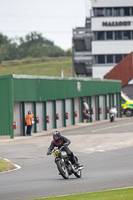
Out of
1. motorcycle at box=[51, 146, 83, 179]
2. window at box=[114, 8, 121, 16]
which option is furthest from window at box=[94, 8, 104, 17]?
motorcycle at box=[51, 146, 83, 179]

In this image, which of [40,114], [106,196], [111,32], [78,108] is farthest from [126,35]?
[106,196]

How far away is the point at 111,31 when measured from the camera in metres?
93.6

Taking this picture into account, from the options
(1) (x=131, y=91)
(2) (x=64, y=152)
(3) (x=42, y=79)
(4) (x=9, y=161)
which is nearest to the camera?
(2) (x=64, y=152)

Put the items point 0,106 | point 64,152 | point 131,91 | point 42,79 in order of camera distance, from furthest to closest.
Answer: point 131,91, point 42,79, point 0,106, point 64,152

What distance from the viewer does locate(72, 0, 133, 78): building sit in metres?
93.3

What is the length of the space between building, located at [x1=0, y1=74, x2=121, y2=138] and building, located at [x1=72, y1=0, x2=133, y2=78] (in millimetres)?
32015

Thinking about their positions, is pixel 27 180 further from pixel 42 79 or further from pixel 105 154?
pixel 42 79

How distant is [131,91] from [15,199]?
262 ft

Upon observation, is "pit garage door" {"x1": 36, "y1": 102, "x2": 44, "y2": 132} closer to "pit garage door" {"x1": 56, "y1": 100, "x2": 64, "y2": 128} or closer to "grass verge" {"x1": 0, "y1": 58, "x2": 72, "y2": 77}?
"pit garage door" {"x1": 56, "y1": 100, "x2": 64, "y2": 128}

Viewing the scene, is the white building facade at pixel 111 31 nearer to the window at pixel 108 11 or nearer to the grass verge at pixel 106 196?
the window at pixel 108 11

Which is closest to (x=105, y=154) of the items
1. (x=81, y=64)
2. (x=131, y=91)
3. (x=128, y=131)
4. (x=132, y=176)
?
(x=132, y=176)

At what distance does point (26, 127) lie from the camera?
1614 inches

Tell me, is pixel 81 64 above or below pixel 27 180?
above

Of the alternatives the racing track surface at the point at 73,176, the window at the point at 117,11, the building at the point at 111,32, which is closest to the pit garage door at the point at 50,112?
the racing track surface at the point at 73,176
